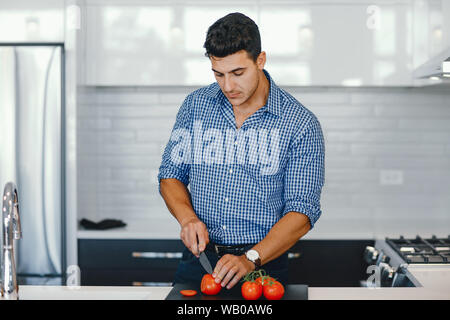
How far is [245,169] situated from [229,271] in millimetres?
555

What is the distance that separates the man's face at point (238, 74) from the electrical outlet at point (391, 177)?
2094 millimetres

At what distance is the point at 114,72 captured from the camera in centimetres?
366

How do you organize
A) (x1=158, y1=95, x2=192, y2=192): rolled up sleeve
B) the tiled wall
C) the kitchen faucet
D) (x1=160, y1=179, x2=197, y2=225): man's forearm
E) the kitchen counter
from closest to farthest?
the kitchen faucet, the kitchen counter, (x1=160, y1=179, x2=197, y2=225): man's forearm, (x1=158, y1=95, x2=192, y2=192): rolled up sleeve, the tiled wall

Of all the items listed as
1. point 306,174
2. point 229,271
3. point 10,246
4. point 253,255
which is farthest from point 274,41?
point 10,246

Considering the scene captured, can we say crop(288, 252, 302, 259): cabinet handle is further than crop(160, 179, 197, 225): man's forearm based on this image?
Yes

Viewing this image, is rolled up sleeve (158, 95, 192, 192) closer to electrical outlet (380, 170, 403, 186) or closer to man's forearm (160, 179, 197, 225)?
man's forearm (160, 179, 197, 225)

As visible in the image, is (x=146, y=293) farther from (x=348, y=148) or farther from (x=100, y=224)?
(x=348, y=148)

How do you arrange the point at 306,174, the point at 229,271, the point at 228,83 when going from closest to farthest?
the point at 229,271, the point at 228,83, the point at 306,174

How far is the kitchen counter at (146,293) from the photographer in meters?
1.88

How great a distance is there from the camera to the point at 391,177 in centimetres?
396

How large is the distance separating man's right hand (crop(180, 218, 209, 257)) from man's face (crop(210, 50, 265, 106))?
1.51 ft

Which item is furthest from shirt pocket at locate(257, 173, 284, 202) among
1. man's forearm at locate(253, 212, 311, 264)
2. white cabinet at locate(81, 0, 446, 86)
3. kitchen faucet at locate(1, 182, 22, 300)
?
white cabinet at locate(81, 0, 446, 86)

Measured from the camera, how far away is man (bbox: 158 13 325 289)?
7.02 ft

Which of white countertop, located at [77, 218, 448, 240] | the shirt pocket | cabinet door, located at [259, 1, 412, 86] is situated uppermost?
cabinet door, located at [259, 1, 412, 86]
